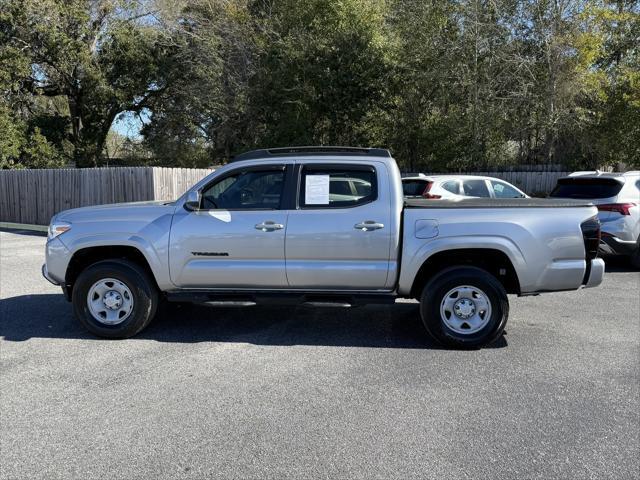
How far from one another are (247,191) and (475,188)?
6.51m

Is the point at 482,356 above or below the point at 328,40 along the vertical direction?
below

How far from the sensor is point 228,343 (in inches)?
213

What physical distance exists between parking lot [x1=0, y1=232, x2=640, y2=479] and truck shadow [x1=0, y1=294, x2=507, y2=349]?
34mm

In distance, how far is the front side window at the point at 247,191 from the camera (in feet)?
17.9

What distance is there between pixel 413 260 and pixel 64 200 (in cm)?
1435

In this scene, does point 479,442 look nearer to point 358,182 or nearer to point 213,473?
point 213,473

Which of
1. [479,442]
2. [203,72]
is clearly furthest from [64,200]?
[479,442]

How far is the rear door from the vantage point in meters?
5.18

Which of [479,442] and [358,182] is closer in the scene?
[479,442]

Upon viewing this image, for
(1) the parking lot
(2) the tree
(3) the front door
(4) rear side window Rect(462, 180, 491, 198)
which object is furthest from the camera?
(2) the tree

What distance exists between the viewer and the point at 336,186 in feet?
17.8

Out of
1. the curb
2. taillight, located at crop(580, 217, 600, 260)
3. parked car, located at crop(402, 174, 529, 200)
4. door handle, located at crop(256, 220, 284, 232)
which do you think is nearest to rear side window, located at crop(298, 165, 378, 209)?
door handle, located at crop(256, 220, 284, 232)

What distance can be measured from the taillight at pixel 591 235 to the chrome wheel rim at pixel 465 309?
3.77 feet

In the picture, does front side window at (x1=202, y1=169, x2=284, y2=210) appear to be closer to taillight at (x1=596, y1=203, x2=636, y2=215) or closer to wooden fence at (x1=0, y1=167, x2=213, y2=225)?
taillight at (x1=596, y1=203, x2=636, y2=215)
